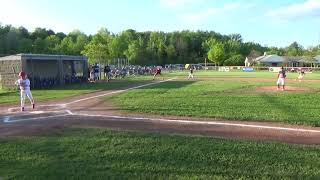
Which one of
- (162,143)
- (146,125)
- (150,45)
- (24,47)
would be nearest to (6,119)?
(146,125)

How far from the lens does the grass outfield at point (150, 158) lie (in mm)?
7305

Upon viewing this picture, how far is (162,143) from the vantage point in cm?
963

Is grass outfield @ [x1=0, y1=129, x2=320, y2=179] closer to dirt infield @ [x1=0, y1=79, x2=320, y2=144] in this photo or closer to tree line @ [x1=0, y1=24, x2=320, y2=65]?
dirt infield @ [x1=0, y1=79, x2=320, y2=144]

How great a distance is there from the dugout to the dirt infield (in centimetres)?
1423

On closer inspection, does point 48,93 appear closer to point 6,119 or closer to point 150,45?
point 6,119

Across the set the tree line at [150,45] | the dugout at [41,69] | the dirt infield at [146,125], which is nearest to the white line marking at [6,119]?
the dirt infield at [146,125]

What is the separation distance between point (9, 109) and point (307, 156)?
12880 mm

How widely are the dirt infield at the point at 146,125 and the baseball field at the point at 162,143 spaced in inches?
1.0

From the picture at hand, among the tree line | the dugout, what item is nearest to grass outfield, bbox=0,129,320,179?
the dugout

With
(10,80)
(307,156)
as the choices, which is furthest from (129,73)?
(307,156)

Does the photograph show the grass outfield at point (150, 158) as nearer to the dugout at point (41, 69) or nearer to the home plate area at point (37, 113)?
the home plate area at point (37, 113)

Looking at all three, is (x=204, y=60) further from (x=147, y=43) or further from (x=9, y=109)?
(x=9, y=109)

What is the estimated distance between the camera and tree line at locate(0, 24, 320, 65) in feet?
332

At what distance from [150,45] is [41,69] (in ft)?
331
